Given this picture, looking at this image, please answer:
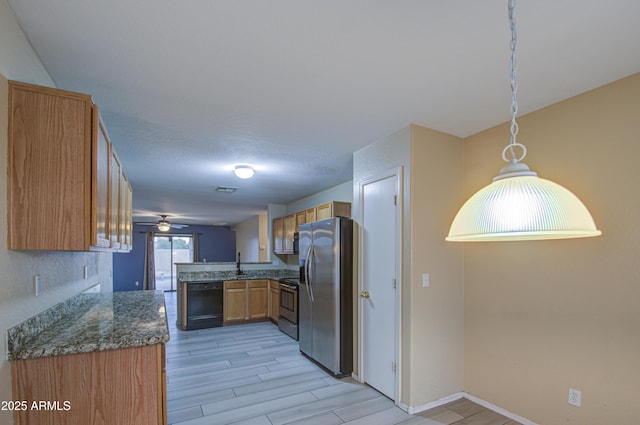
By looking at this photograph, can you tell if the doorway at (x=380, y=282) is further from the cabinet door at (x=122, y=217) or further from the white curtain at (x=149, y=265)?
the white curtain at (x=149, y=265)

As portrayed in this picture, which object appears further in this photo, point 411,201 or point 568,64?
point 411,201

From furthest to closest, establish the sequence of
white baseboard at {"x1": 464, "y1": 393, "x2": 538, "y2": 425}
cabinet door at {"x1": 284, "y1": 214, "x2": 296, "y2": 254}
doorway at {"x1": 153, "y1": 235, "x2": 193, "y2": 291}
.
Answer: doorway at {"x1": 153, "y1": 235, "x2": 193, "y2": 291} → cabinet door at {"x1": 284, "y1": 214, "x2": 296, "y2": 254} → white baseboard at {"x1": 464, "y1": 393, "x2": 538, "y2": 425}

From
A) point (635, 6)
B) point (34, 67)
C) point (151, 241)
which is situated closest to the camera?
point (635, 6)

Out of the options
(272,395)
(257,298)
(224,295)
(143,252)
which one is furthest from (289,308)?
(143,252)

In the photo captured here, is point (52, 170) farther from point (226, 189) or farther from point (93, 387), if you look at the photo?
point (226, 189)

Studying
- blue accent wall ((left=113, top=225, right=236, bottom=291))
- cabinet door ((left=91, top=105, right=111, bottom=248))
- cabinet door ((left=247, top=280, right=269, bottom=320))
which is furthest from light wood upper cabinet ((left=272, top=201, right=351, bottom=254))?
→ blue accent wall ((left=113, top=225, right=236, bottom=291))

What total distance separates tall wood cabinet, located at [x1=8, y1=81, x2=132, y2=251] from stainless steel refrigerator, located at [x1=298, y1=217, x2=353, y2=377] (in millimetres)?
2364

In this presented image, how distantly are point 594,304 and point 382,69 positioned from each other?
215 cm

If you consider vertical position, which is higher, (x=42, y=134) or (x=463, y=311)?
(x=42, y=134)

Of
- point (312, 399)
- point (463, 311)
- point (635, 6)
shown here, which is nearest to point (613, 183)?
point (635, 6)

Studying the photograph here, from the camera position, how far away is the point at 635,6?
1441mm

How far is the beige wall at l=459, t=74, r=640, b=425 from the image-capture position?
2.01 meters

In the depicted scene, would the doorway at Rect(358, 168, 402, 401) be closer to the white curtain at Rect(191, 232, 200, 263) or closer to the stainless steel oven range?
the stainless steel oven range

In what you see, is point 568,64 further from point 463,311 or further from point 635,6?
point 463,311
